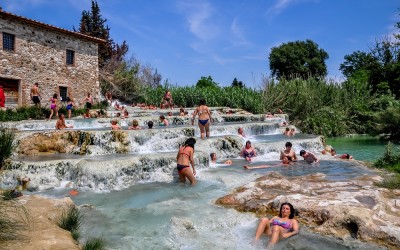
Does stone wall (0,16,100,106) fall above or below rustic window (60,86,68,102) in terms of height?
above

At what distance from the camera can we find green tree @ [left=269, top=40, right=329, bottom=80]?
50.6 meters

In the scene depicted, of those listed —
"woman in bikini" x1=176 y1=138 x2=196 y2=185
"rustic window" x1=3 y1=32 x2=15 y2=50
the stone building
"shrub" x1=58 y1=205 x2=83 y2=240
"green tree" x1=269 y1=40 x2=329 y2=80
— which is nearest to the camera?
"shrub" x1=58 y1=205 x2=83 y2=240

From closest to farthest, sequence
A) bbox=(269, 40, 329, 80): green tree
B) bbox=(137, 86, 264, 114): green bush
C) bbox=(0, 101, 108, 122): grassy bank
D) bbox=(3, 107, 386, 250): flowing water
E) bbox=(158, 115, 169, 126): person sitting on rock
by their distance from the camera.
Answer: bbox=(3, 107, 386, 250): flowing water, bbox=(158, 115, 169, 126): person sitting on rock, bbox=(0, 101, 108, 122): grassy bank, bbox=(137, 86, 264, 114): green bush, bbox=(269, 40, 329, 80): green tree

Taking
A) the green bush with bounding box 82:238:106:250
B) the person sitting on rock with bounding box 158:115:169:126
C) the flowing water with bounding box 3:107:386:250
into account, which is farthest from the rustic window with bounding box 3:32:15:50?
the green bush with bounding box 82:238:106:250

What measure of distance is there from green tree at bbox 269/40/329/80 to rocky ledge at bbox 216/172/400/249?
1748 inches

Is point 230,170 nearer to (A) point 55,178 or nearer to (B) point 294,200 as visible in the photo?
(B) point 294,200

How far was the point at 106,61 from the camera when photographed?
1293 inches

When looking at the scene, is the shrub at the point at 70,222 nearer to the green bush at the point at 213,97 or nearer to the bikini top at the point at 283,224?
the bikini top at the point at 283,224

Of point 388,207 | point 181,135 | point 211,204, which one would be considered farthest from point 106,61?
point 388,207

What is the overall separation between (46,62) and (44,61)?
0.52 ft

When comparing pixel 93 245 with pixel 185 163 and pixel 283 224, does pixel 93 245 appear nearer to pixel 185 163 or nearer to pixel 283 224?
pixel 283 224

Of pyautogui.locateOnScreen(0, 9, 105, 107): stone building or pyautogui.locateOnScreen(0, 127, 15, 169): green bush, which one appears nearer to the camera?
pyautogui.locateOnScreen(0, 127, 15, 169): green bush

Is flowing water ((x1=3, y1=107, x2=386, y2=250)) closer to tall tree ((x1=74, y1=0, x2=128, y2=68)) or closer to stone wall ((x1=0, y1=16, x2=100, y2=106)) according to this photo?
stone wall ((x1=0, y1=16, x2=100, y2=106))

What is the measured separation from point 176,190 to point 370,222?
14.2ft
